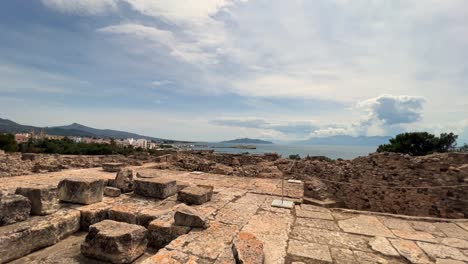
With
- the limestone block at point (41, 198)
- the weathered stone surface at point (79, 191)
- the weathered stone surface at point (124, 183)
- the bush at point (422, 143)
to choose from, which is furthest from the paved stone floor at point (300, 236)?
the bush at point (422, 143)

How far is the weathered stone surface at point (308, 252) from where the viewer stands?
10.7 feet

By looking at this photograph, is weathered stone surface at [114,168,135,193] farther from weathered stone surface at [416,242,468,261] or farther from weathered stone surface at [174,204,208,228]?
weathered stone surface at [416,242,468,261]

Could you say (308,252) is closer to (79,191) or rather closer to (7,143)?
(79,191)

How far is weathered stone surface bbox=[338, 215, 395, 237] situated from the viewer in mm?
4369

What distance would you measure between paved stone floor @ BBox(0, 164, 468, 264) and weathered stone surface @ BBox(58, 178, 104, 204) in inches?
8.7

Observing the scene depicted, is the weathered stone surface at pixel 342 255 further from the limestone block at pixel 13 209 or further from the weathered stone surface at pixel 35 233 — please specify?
the limestone block at pixel 13 209

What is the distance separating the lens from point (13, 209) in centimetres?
367

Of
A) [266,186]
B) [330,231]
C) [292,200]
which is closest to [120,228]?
[330,231]

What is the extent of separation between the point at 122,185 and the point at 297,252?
14.8 feet

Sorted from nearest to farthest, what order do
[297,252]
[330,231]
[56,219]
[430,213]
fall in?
[297,252] → [56,219] → [330,231] → [430,213]

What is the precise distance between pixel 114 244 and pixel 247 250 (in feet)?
5.70

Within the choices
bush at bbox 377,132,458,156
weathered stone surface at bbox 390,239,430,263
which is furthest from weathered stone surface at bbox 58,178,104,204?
bush at bbox 377,132,458,156

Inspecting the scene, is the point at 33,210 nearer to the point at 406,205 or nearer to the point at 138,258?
the point at 138,258

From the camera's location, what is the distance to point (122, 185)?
19.8 ft
